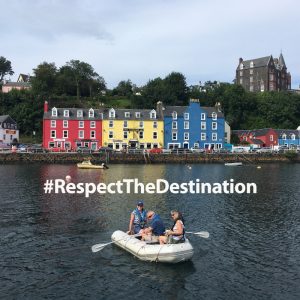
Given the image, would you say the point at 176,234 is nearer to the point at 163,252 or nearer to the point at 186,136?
the point at 163,252

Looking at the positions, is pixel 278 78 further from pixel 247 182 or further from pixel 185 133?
pixel 247 182

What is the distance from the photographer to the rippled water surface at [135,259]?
52.5 feet

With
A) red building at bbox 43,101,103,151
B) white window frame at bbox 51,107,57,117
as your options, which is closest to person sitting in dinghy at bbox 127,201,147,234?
red building at bbox 43,101,103,151

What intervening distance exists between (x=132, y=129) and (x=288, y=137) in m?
46.2

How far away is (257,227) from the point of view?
85.5ft

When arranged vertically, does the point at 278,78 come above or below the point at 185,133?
above

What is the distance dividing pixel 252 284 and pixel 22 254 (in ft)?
36.4

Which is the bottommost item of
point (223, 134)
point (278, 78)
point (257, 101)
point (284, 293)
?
point (284, 293)

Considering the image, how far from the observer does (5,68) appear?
515 ft

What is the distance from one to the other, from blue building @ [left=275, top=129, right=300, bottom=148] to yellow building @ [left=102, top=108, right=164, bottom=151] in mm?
35589

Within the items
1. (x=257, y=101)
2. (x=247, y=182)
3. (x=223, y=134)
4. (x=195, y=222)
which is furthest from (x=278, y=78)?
(x=195, y=222)

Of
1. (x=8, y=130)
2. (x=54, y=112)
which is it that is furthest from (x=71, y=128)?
(x=8, y=130)

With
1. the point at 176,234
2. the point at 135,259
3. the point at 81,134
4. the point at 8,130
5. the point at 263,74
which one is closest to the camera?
the point at 176,234

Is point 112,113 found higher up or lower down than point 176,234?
higher up
